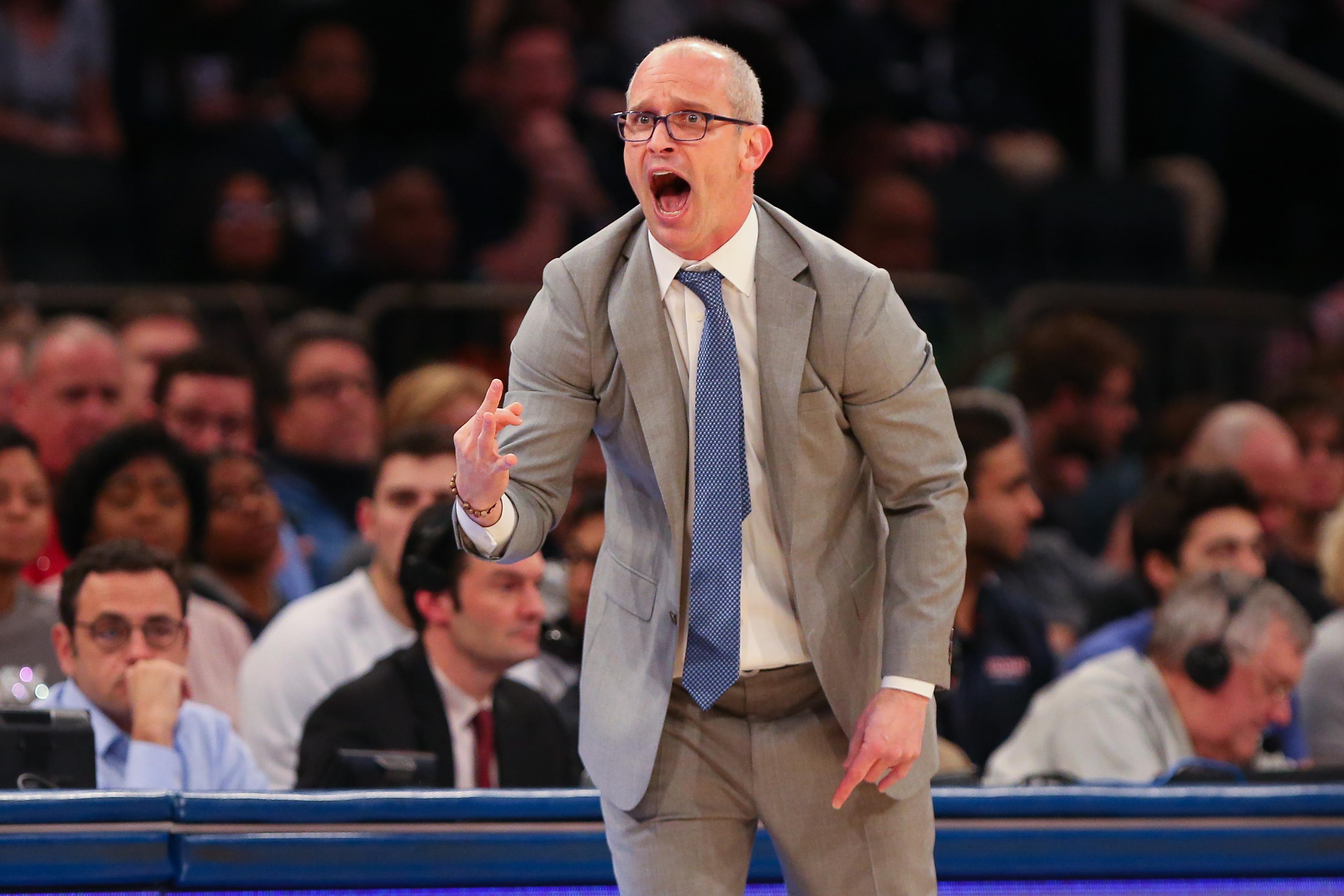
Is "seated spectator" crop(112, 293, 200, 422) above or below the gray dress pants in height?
above

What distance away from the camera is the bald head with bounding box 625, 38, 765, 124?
7.61 feet

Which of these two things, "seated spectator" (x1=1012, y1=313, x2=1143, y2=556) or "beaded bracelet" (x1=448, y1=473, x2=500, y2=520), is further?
"seated spectator" (x1=1012, y1=313, x2=1143, y2=556)

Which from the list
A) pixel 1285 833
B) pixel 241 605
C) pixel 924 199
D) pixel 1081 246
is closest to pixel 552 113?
pixel 924 199

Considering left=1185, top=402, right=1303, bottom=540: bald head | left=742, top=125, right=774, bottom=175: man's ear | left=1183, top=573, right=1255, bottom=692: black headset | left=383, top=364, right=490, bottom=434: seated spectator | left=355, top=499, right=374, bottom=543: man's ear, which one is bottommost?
left=1183, top=573, right=1255, bottom=692: black headset

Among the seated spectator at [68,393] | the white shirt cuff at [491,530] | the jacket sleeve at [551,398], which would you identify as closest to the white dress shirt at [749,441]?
the jacket sleeve at [551,398]

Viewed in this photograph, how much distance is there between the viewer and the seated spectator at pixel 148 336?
5.86 m

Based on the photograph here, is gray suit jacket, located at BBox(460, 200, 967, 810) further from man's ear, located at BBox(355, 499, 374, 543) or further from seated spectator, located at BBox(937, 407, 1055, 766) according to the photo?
seated spectator, located at BBox(937, 407, 1055, 766)

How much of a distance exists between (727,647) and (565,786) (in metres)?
1.69

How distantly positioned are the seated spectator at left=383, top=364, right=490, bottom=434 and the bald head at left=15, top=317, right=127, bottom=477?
0.78 m

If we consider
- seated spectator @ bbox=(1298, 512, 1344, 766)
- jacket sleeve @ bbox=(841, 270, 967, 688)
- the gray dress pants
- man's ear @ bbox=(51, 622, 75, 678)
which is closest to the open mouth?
jacket sleeve @ bbox=(841, 270, 967, 688)

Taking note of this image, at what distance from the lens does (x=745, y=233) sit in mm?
2424

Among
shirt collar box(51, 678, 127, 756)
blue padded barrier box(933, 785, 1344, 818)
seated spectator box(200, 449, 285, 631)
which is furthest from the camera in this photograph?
seated spectator box(200, 449, 285, 631)

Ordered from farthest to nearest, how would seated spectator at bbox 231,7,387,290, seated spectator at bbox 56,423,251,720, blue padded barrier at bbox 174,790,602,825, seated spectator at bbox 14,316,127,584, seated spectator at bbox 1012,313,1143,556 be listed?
1. seated spectator at bbox 231,7,387,290
2. seated spectator at bbox 1012,313,1143,556
3. seated spectator at bbox 14,316,127,584
4. seated spectator at bbox 56,423,251,720
5. blue padded barrier at bbox 174,790,602,825

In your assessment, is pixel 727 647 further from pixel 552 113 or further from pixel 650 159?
pixel 552 113
